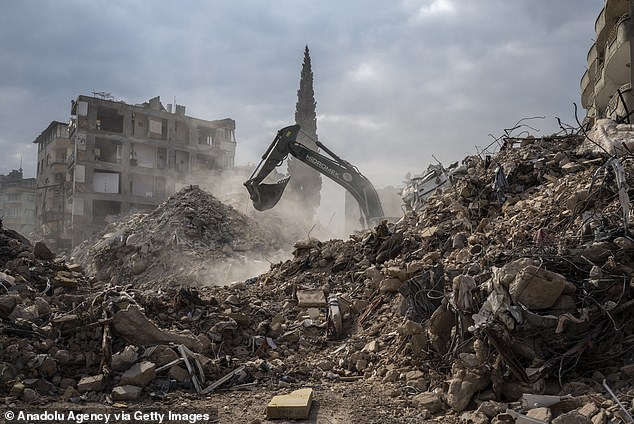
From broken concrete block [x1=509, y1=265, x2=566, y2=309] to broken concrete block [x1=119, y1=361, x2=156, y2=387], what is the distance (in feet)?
12.1

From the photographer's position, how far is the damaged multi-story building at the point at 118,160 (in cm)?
3559

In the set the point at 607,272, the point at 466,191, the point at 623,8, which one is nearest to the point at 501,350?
the point at 607,272

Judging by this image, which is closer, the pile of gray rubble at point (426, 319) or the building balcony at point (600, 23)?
the pile of gray rubble at point (426, 319)

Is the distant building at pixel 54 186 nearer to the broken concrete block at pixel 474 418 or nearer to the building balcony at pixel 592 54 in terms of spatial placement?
the building balcony at pixel 592 54

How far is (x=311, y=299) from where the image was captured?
324 inches

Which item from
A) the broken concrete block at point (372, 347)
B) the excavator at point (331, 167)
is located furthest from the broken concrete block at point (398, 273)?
the excavator at point (331, 167)

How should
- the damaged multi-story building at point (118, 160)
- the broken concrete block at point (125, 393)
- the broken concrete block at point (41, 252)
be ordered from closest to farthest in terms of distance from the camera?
the broken concrete block at point (125, 393)
the broken concrete block at point (41, 252)
the damaged multi-story building at point (118, 160)

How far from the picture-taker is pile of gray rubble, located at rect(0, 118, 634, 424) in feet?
14.4

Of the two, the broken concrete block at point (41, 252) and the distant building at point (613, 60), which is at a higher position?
the distant building at point (613, 60)

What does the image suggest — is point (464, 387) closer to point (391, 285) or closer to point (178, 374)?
point (178, 374)

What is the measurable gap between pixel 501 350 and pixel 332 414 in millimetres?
1627

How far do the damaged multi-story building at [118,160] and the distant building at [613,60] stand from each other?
29.0 metres

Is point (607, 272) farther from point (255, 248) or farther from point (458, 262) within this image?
point (255, 248)

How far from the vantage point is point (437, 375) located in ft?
16.4
